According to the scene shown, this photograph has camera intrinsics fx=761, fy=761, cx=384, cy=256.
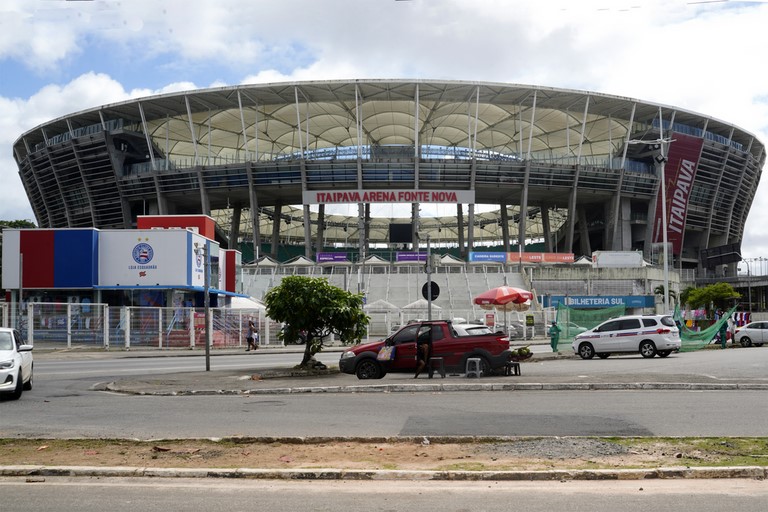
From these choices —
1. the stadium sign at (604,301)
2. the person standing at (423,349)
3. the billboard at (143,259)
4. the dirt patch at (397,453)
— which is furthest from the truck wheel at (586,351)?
the stadium sign at (604,301)

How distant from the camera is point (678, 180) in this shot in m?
84.7

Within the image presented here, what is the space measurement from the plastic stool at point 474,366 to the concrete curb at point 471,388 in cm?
202

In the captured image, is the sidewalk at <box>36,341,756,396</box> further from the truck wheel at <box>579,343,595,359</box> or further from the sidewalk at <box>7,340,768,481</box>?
the truck wheel at <box>579,343,595,359</box>

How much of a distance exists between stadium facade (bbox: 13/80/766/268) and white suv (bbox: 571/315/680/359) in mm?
49941

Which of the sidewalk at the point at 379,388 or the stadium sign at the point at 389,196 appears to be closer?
the sidewalk at the point at 379,388

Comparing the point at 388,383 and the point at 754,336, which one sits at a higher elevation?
the point at 388,383

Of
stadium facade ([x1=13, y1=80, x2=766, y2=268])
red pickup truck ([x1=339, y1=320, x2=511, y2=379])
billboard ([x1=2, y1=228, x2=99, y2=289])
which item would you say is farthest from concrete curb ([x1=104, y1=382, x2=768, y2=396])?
stadium facade ([x1=13, y1=80, x2=766, y2=268])

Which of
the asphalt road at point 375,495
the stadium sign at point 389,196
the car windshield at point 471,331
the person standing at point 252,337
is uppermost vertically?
the stadium sign at point 389,196

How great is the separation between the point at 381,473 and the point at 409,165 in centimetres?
7077

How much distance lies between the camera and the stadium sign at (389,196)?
257 feet

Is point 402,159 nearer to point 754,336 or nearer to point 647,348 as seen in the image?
→ point 754,336

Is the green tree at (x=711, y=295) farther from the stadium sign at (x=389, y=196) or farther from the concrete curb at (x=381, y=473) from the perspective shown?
the concrete curb at (x=381, y=473)

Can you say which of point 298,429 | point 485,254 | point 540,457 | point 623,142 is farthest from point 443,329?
point 623,142

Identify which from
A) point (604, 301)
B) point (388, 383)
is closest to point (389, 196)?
point (604, 301)
